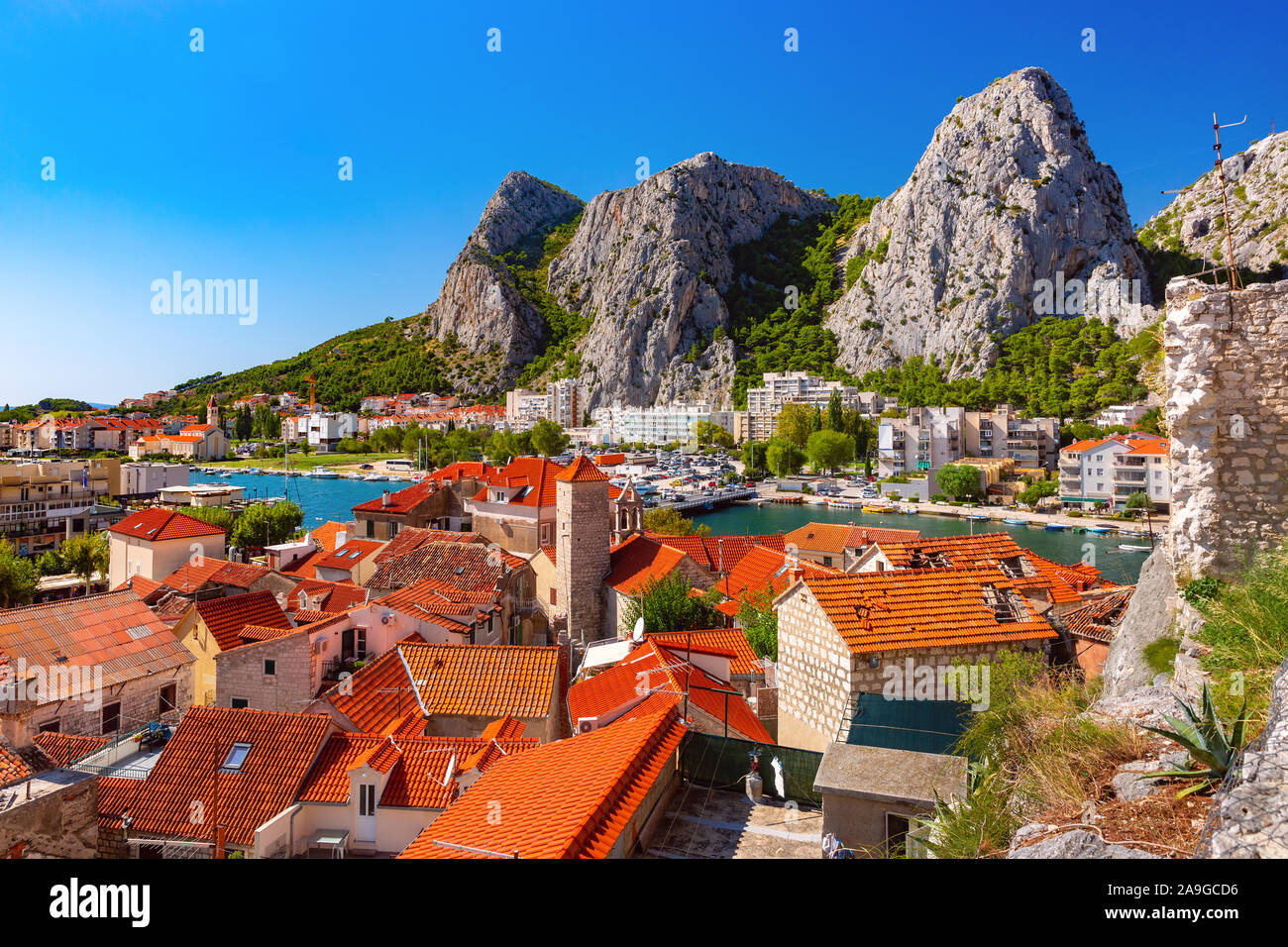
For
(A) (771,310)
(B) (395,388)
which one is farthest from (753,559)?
(B) (395,388)

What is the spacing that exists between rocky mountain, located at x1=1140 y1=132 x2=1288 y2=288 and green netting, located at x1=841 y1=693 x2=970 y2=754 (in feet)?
265

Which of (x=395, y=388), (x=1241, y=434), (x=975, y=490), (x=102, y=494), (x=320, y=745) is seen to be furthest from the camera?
(x=395, y=388)

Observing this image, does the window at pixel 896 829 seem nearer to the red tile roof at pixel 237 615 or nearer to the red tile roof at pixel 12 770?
the red tile roof at pixel 12 770

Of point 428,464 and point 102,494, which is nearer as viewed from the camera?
point 102,494

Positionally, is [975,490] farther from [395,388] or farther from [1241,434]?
[395,388]

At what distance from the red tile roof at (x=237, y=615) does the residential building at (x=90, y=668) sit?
55 centimetres

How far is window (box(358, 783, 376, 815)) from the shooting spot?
7105 millimetres

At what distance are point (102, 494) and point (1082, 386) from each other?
8062 cm

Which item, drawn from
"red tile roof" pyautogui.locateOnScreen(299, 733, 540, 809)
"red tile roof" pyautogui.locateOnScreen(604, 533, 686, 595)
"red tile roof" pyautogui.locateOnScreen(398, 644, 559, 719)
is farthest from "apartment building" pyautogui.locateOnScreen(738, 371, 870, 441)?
"red tile roof" pyautogui.locateOnScreen(299, 733, 540, 809)

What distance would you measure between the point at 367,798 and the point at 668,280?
112128mm

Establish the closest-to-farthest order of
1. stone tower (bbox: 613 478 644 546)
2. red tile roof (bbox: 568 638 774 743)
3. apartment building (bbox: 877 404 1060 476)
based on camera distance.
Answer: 1. red tile roof (bbox: 568 638 774 743)
2. stone tower (bbox: 613 478 644 546)
3. apartment building (bbox: 877 404 1060 476)

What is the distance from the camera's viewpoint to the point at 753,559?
64.0 ft

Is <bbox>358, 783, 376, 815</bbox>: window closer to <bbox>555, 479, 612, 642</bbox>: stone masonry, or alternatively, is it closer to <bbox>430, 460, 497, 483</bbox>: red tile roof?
<bbox>555, 479, 612, 642</bbox>: stone masonry

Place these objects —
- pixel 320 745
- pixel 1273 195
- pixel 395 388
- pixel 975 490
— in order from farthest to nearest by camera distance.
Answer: pixel 395 388
pixel 1273 195
pixel 975 490
pixel 320 745
